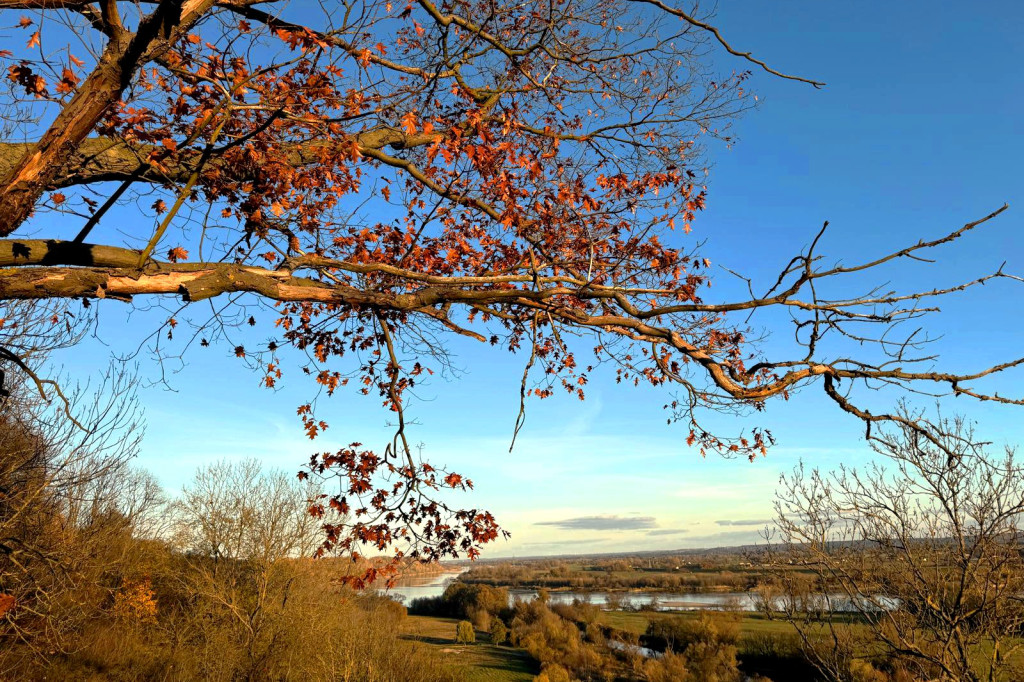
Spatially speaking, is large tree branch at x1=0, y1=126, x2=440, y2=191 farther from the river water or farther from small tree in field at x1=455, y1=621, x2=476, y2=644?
the river water

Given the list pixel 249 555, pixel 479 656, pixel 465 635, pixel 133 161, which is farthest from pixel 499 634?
pixel 133 161

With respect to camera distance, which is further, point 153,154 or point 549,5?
point 549,5

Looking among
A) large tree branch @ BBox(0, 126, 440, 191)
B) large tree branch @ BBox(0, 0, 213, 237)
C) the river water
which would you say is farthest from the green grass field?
large tree branch @ BBox(0, 0, 213, 237)

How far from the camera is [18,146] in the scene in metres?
4.37

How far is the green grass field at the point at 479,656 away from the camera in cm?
3347

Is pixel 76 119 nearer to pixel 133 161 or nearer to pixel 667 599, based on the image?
pixel 133 161

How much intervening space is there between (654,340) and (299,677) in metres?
21.7

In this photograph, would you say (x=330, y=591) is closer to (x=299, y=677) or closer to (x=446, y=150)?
(x=299, y=677)

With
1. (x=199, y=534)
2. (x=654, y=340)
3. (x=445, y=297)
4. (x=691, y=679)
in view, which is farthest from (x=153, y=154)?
(x=691, y=679)

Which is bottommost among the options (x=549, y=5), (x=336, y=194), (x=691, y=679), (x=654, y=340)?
(x=691, y=679)

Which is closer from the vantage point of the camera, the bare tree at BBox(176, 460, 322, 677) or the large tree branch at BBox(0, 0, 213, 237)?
the large tree branch at BBox(0, 0, 213, 237)

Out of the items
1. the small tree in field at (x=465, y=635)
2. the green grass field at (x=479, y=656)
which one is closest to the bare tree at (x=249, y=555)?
the green grass field at (x=479, y=656)

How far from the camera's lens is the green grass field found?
110 feet

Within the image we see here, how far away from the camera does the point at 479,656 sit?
38.5 metres
